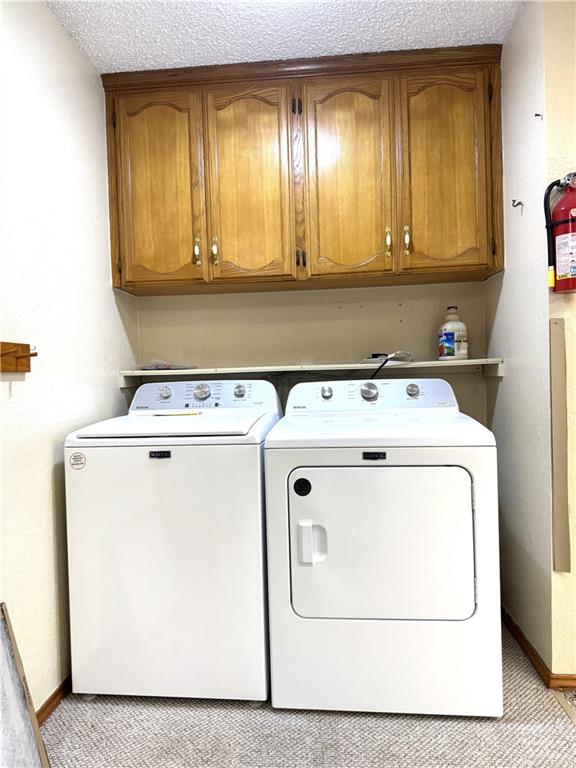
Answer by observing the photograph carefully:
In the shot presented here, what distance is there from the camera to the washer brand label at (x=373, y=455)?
146cm

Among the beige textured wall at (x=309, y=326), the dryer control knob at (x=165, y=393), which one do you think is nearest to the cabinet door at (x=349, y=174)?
the beige textured wall at (x=309, y=326)

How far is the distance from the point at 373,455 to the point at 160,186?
1.49 m

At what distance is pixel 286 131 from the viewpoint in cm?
201

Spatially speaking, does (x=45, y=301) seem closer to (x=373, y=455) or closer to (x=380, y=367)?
(x=373, y=455)

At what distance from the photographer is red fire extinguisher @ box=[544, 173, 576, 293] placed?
1499 mm

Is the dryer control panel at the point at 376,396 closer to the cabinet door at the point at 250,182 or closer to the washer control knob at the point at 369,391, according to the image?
the washer control knob at the point at 369,391

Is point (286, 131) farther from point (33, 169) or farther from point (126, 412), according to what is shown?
point (126, 412)

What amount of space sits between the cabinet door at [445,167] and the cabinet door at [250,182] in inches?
19.7

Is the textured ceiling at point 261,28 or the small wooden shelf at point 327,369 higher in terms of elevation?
the textured ceiling at point 261,28

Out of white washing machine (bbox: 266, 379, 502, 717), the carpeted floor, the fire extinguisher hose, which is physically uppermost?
the fire extinguisher hose

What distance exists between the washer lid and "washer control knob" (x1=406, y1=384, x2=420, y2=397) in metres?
0.64

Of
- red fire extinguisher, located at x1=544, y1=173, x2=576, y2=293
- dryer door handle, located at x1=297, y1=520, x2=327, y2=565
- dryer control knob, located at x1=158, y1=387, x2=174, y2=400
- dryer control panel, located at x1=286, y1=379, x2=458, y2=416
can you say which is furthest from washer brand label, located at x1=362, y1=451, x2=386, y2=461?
dryer control knob, located at x1=158, y1=387, x2=174, y2=400

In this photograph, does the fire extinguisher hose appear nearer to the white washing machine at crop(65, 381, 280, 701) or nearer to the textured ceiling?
the textured ceiling

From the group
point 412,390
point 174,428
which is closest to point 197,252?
point 174,428
